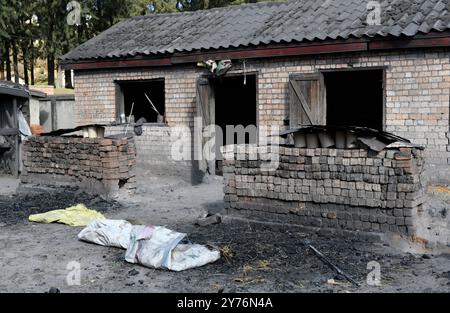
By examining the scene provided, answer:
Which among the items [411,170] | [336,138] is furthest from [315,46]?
[411,170]

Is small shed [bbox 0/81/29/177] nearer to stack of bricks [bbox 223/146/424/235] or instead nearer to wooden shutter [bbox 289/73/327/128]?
wooden shutter [bbox 289/73/327/128]

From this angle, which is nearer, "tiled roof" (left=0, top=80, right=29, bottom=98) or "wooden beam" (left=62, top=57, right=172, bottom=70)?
"wooden beam" (left=62, top=57, right=172, bottom=70)

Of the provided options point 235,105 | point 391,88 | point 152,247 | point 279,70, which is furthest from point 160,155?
point 152,247

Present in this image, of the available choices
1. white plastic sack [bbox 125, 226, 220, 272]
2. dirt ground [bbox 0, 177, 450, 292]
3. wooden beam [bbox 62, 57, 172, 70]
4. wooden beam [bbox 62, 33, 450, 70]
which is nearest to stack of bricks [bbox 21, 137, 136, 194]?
dirt ground [bbox 0, 177, 450, 292]

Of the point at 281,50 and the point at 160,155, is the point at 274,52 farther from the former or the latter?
the point at 160,155

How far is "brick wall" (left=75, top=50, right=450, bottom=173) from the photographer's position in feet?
33.2

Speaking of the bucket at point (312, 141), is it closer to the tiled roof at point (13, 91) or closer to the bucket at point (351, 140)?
the bucket at point (351, 140)

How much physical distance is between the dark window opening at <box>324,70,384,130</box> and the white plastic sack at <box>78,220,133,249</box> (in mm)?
8876

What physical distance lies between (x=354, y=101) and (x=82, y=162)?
303 inches

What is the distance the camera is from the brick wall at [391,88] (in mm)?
10109

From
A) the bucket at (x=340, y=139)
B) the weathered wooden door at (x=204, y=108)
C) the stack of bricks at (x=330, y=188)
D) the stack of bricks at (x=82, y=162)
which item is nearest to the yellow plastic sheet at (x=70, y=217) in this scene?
the stack of bricks at (x=82, y=162)

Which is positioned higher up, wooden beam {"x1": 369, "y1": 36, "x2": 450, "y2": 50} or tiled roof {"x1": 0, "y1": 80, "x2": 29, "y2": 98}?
wooden beam {"x1": 369, "y1": 36, "x2": 450, "y2": 50}
